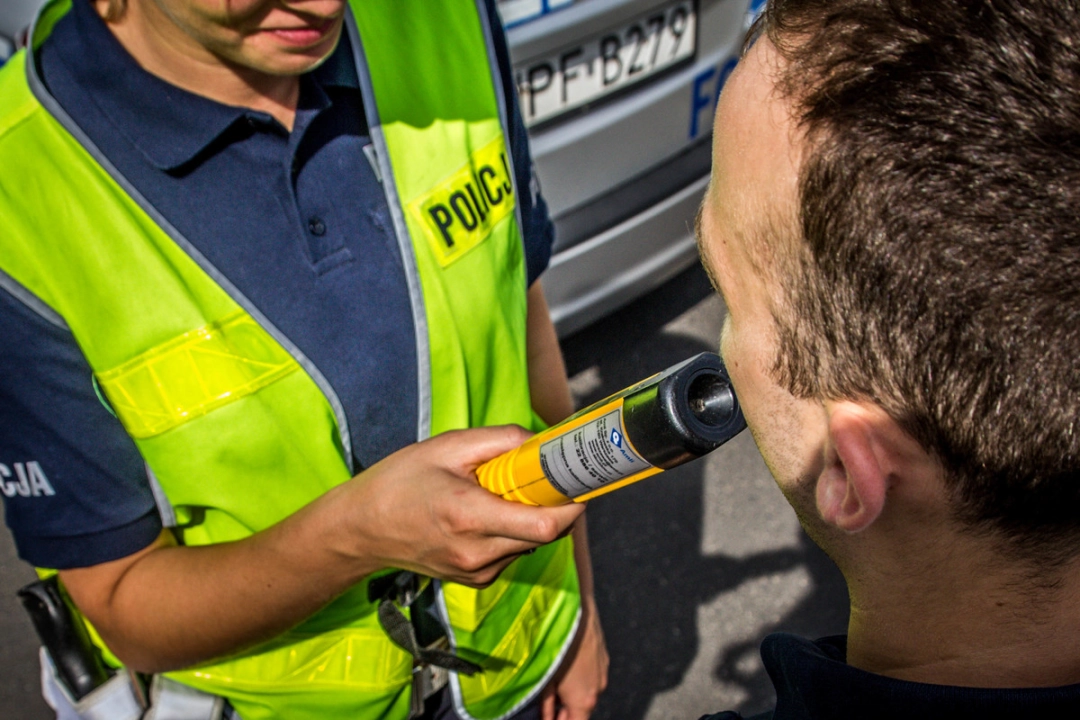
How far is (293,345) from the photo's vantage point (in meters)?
1.27

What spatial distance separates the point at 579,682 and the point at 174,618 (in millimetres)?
826

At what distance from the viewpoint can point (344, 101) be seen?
1.43 m

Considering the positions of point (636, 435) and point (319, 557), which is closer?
point (636, 435)

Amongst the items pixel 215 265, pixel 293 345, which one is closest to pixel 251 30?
pixel 215 265

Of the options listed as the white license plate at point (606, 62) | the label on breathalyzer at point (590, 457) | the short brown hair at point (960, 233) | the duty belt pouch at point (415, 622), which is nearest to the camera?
the short brown hair at point (960, 233)

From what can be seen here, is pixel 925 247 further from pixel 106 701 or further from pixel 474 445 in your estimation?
pixel 106 701

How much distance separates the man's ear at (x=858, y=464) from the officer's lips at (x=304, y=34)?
835 millimetres

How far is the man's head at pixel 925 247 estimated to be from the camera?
832 millimetres

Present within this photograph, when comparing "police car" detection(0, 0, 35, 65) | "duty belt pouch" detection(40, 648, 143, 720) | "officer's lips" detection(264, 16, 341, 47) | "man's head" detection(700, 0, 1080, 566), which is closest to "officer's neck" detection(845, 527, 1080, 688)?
"man's head" detection(700, 0, 1080, 566)

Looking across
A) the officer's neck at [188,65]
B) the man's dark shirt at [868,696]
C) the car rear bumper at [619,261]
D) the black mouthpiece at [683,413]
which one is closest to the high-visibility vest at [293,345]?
the officer's neck at [188,65]

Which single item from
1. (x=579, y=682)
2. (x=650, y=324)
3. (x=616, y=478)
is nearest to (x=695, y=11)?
(x=650, y=324)

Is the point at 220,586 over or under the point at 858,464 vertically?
under

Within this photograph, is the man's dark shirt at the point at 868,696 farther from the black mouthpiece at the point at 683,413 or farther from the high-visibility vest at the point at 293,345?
the high-visibility vest at the point at 293,345

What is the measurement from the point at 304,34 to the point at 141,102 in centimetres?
24
